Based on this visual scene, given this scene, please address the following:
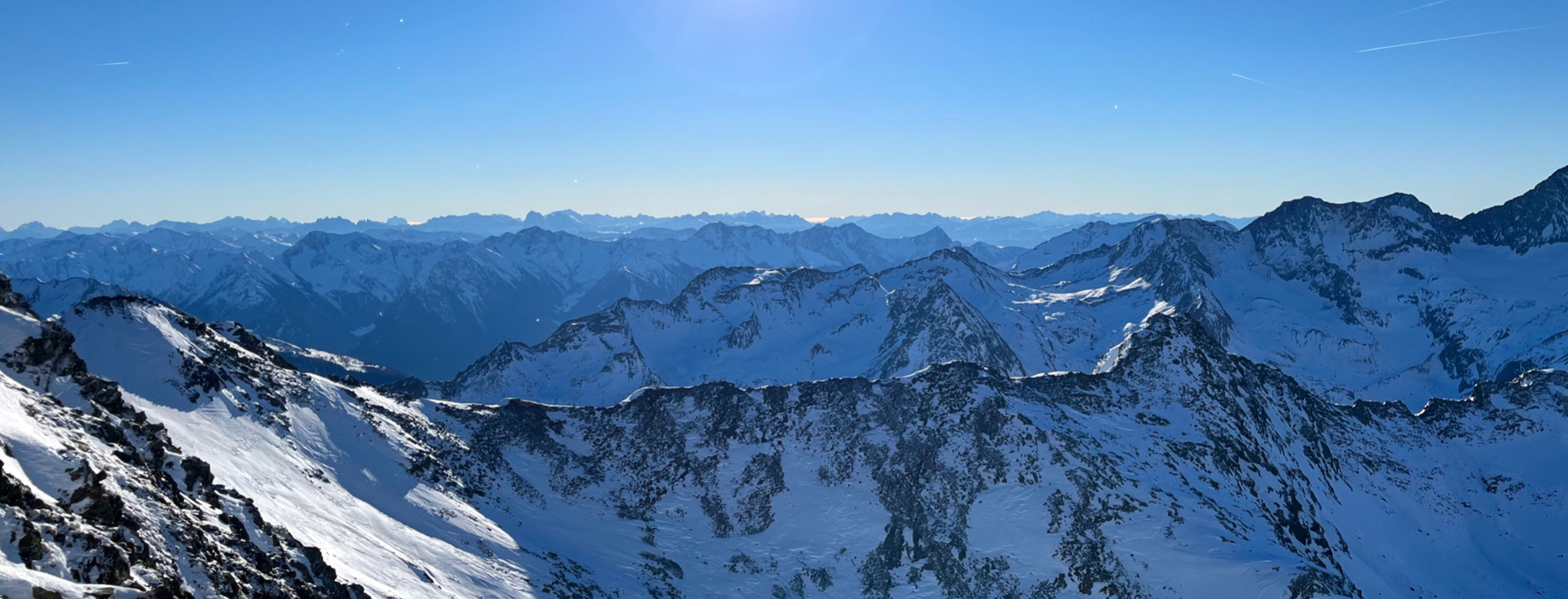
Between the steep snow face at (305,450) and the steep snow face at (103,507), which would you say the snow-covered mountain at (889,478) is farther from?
the steep snow face at (103,507)

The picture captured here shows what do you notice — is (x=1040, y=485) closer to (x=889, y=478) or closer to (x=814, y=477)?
(x=889, y=478)

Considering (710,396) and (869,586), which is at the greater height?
(710,396)

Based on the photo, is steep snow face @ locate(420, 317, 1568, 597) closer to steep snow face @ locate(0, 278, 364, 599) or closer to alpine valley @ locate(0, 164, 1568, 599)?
alpine valley @ locate(0, 164, 1568, 599)

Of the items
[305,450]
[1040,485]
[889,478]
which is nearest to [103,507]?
[305,450]

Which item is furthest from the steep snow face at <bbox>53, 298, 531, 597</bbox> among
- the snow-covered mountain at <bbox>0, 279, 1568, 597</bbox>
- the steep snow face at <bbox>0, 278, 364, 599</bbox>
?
the steep snow face at <bbox>0, 278, 364, 599</bbox>

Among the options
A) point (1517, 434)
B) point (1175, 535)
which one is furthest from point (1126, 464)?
point (1517, 434)

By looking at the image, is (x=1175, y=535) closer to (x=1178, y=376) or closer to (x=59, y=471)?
(x=1178, y=376)

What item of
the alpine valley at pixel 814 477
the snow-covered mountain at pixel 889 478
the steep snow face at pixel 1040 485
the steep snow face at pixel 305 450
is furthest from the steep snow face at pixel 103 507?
the steep snow face at pixel 1040 485
